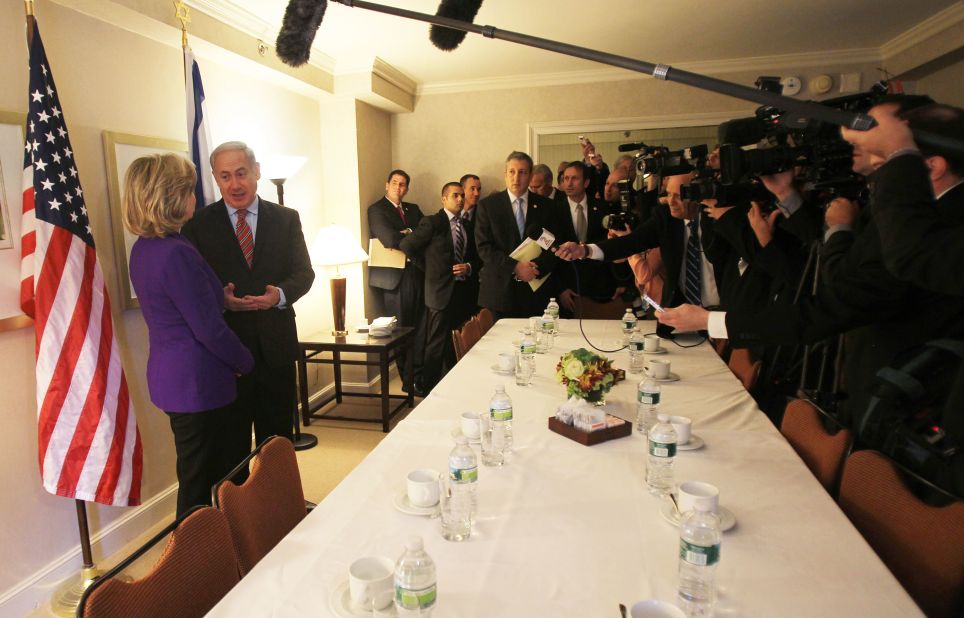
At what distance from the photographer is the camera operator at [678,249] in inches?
127

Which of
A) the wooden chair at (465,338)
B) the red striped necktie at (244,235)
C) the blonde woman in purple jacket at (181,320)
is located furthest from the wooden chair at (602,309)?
the blonde woman in purple jacket at (181,320)

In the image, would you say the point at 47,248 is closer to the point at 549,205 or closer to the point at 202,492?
the point at 202,492

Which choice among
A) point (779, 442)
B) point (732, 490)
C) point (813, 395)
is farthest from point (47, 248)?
point (813, 395)

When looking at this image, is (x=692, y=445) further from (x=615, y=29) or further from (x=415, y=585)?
(x=615, y=29)

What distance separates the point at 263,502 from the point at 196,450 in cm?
89

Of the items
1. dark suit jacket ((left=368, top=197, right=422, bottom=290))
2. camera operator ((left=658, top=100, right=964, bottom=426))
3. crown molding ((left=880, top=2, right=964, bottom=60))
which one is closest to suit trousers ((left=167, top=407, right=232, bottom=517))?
camera operator ((left=658, top=100, right=964, bottom=426))

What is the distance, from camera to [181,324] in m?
2.07

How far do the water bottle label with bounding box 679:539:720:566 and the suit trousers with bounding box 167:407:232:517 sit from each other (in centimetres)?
183

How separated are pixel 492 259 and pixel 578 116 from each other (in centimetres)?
191

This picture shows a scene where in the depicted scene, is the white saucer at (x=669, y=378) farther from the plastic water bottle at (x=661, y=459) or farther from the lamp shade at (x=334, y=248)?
the lamp shade at (x=334, y=248)

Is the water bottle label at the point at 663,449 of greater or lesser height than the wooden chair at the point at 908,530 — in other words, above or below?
above

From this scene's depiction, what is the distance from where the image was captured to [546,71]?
16.7 feet

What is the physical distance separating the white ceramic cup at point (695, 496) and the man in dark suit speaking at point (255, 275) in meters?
1.85

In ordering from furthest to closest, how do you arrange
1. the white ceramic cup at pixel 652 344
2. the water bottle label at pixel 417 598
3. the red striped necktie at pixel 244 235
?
the white ceramic cup at pixel 652 344 → the red striped necktie at pixel 244 235 → the water bottle label at pixel 417 598
